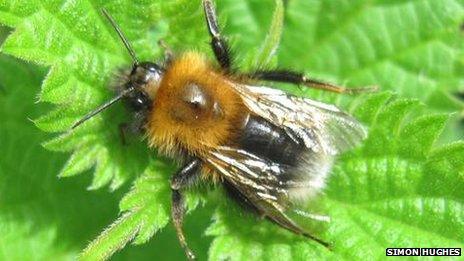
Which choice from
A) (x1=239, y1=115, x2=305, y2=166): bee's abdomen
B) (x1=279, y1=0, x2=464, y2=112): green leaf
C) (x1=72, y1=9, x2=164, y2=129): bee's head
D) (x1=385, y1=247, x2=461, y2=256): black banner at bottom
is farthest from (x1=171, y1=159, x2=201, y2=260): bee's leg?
(x1=279, y1=0, x2=464, y2=112): green leaf

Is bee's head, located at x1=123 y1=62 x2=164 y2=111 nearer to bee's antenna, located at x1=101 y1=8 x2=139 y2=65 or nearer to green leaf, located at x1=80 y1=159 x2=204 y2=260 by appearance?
bee's antenna, located at x1=101 y1=8 x2=139 y2=65

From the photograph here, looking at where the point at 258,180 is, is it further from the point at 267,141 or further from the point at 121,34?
the point at 121,34

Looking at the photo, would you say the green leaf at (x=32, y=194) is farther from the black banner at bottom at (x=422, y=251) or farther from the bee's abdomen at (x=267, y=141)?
the black banner at bottom at (x=422, y=251)

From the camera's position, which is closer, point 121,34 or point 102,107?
point 102,107

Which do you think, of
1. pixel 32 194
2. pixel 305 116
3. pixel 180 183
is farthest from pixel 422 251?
pixel 32 194

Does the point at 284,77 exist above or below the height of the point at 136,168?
above

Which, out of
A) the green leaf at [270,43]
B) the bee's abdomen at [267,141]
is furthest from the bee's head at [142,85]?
the green leaf at [270,43]
